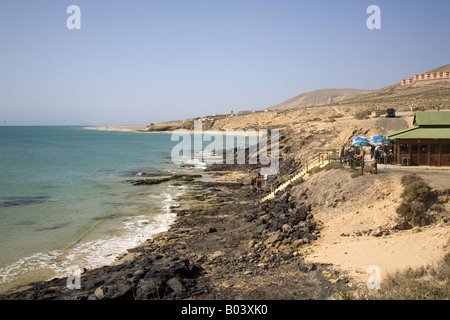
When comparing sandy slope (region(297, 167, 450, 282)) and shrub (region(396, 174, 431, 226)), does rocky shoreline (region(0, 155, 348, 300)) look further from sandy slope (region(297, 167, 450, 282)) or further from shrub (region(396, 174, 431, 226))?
shrub (region(396, 174, 431, 226))

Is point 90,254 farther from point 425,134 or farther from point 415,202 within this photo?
point 425,134

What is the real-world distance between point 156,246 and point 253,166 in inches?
1098

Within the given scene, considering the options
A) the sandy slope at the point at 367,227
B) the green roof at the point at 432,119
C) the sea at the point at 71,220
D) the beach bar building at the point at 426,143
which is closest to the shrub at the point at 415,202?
the sandy slope at the point at 367,227

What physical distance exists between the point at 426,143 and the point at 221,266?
15.7 metres

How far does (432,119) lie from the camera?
78.2 feet

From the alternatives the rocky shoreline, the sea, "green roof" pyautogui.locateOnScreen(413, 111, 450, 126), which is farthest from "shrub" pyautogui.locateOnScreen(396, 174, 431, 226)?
the sea

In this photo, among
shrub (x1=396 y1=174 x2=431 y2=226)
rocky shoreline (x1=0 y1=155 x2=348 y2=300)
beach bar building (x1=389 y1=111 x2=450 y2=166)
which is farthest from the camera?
beach bar building (x1=389 y1=111 x2=450 y2=166)

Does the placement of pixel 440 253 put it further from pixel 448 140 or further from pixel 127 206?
pixel 127 206

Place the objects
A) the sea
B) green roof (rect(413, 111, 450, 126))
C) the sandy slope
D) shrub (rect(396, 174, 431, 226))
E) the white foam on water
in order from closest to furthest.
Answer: the sandy slope → shrub (rect(396, 174, 431, 226)) → the white foam on water → the sea → green roof (rect(413, 111, 450, 126))

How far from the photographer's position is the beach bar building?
22.2 m

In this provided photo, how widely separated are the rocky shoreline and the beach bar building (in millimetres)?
7221

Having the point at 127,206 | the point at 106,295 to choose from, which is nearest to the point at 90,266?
the point at 106,295

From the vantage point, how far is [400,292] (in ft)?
27.7
